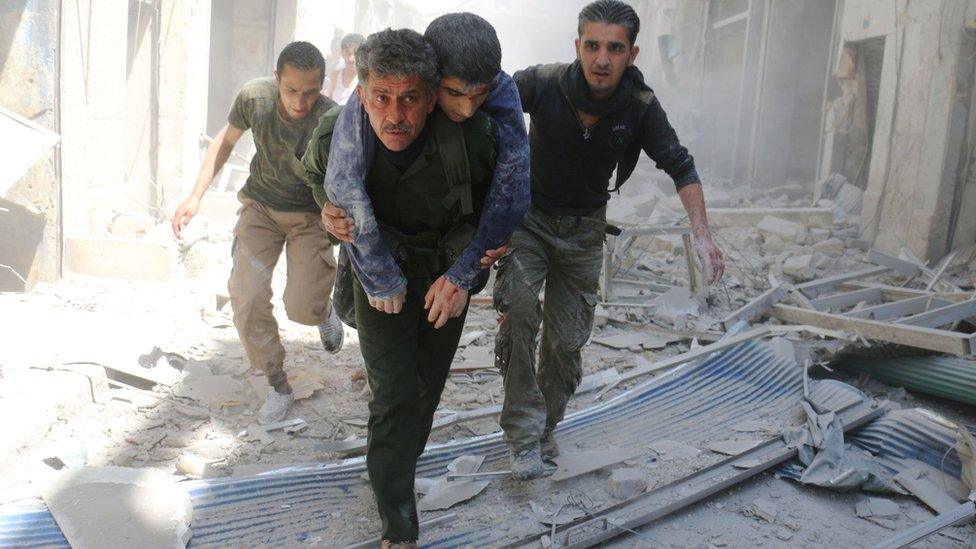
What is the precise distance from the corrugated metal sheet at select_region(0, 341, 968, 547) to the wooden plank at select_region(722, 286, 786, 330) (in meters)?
1.07

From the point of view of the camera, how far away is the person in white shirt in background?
26.6 ft

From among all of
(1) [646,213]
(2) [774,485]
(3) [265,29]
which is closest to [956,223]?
(1) [646,213]

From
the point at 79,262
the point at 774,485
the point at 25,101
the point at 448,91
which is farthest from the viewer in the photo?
the point at 79,262

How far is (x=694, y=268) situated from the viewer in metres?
7.09

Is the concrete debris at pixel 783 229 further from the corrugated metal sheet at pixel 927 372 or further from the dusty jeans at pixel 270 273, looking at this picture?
the dusty jeans at pixel 270 273

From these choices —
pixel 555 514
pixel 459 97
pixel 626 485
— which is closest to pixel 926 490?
pixel 626 485

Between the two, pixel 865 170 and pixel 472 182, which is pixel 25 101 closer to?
pixel 472 182

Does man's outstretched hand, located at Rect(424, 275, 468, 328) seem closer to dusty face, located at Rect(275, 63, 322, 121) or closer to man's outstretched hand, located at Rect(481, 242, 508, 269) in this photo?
man's outstretched hand, located at Rect(481, 242, 508, 269)

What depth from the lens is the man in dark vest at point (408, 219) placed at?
2.34m

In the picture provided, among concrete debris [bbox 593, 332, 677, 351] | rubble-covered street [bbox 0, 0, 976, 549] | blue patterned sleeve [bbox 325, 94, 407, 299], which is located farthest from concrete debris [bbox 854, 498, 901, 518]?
concrete debris [bbox 593, 332, 677, 351]

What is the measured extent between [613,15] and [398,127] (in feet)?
4.82

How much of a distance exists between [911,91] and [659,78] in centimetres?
1042

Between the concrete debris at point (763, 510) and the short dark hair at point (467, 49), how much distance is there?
2182 millimetres

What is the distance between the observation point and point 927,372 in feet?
16.4
